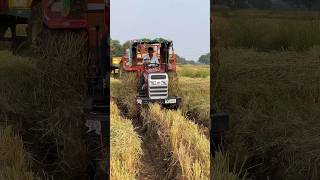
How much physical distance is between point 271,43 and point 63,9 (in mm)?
2559

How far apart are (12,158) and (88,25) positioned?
133 centimetres

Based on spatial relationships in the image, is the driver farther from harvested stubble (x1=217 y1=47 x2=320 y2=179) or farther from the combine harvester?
the combine harvester

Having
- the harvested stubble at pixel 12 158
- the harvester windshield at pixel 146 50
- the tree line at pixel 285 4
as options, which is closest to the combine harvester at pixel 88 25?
the harvested stubble at pixel 12 158

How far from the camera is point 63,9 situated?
4141mm

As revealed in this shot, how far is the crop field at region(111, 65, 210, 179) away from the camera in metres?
4.41

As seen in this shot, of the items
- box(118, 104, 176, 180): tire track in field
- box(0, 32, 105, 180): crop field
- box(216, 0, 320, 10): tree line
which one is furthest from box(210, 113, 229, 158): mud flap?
box(216, 0, 320, 10): tree line

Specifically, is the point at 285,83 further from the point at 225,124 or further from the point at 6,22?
the point at 6,22

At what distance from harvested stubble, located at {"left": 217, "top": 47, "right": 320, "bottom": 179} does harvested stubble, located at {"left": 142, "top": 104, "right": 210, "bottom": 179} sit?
27 centimetres

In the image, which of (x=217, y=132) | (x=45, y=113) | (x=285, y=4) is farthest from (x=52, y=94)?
(x=285, y=4)

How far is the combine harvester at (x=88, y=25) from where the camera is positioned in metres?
3.96

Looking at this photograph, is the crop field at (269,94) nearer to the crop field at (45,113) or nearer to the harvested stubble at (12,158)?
the crop field at (45,113)

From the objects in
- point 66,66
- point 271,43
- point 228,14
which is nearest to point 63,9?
point 66,66

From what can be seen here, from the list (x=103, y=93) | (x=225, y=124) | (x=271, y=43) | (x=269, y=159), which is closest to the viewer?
(x=103, y=93)

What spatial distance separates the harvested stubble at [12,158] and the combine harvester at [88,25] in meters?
0.67
